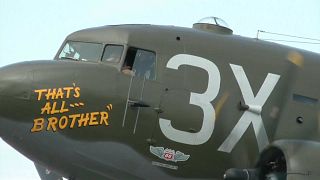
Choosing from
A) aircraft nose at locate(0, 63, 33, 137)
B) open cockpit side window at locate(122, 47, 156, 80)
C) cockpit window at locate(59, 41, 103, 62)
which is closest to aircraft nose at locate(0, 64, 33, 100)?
aircraft nose at locate(0, 63, 33, 137)

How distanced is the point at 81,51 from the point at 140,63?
124cm

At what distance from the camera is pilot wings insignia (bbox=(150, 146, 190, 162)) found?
12242 mm

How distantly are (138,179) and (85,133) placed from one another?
4.35 ft

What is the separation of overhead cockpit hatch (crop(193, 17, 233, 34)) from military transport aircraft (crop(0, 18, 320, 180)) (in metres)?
0.55

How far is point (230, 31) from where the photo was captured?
1427 cm

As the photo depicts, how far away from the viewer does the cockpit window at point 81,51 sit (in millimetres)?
12820

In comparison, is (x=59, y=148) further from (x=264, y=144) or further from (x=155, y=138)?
(x=264, y=144)

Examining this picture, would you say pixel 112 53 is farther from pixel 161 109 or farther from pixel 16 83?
pixel 16 83

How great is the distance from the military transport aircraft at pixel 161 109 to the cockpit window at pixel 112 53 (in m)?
0.02

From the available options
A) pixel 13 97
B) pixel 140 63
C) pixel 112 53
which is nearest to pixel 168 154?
pixel 140 63

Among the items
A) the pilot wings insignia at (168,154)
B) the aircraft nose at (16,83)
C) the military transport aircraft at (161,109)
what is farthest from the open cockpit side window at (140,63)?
the aircraft nose at (16,83)

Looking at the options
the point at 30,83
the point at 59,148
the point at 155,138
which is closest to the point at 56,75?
the point at 30,83

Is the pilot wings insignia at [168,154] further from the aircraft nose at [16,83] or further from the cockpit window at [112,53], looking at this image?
the aircraft nose at [16,83]

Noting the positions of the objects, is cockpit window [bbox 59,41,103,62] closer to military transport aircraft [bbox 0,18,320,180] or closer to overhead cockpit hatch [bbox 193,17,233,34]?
military transport aircraft [bbox 0,18,320,180]
